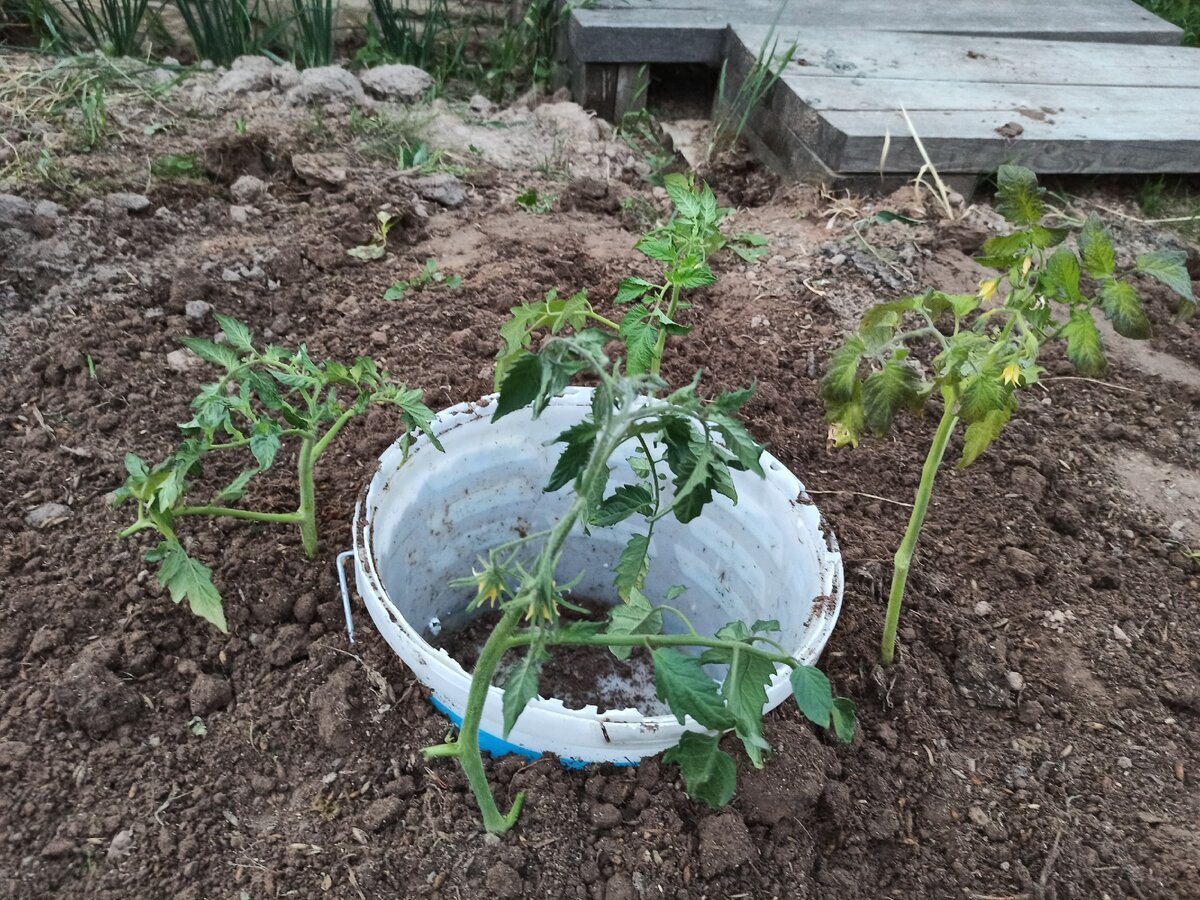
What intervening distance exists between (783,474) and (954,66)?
2126 mm

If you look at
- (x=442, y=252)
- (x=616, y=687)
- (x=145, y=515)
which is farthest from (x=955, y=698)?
(x=442, y=252)

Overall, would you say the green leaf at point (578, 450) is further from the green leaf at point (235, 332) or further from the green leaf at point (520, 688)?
the green leaf at point (235, 332)

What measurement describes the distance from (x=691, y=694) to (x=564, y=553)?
946mm

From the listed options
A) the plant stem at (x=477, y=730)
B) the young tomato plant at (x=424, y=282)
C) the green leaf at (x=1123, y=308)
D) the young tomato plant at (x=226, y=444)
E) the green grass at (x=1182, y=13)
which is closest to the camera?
the plant stem at (x=477, y=730)

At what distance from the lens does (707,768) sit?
40.6 inches

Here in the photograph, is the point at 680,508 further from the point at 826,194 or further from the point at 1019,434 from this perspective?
the point at 826,194

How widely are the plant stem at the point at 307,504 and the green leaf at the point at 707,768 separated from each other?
0.72m

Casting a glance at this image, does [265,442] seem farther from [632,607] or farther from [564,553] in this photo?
[564,553]

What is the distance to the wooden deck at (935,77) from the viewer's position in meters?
2.58

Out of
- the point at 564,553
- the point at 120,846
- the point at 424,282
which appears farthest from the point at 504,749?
the point at 424,282

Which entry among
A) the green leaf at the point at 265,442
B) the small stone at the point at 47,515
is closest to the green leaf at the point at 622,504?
the green leaf at the point at 265,442

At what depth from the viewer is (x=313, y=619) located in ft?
4.81

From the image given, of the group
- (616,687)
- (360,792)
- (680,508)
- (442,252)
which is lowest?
(616,687)

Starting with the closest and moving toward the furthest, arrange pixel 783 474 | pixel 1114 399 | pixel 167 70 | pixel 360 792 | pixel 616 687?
pixel 360 792
pixel 783 474
pixel 616 687
pixel 1114 399
pixel 167 70
